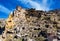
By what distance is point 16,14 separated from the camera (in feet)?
245

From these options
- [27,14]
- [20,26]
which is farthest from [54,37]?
[27,14]

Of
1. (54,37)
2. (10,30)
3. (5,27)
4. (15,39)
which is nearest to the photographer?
(54,37)

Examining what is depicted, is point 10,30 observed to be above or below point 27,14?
below

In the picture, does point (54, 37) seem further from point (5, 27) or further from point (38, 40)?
point (5, 27)

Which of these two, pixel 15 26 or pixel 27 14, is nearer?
pixel 15 26

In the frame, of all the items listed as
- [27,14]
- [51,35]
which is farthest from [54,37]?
[27,14]

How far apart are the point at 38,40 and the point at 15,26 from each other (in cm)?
1211

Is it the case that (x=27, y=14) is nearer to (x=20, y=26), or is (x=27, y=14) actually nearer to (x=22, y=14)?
(x=22, y=14)

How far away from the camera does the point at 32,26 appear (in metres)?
68.9

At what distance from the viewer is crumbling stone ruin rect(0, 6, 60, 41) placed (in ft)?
205

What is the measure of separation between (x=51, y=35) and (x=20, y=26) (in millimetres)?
11882

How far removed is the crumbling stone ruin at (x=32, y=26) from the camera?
2459 inches

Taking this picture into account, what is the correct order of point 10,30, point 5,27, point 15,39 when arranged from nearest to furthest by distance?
1. point 15,39
2. point 10,30
3. point 5,27

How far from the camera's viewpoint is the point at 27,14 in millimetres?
75500
